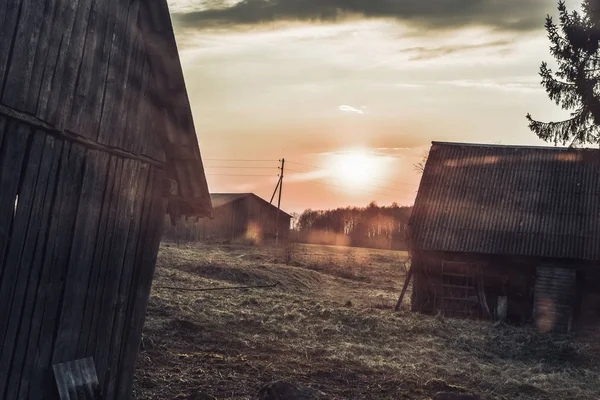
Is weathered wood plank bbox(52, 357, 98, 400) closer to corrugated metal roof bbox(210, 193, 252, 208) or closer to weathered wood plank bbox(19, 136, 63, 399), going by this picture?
weathered wood plank bbox(19, 136, 63, 399)

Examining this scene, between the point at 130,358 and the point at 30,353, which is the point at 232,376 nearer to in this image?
the point at 130,358

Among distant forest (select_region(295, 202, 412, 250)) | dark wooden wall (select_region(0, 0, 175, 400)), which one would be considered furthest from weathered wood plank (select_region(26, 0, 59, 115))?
distant forest (select_region(295, 202, 412, 250))

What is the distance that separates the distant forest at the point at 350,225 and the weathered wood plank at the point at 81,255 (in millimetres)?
76685

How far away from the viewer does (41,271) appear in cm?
553

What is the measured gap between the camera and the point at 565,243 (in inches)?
787

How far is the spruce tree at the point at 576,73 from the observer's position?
17.9 meters

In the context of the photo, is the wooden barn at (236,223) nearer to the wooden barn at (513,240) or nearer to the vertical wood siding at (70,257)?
the wooden barn at (513,240)

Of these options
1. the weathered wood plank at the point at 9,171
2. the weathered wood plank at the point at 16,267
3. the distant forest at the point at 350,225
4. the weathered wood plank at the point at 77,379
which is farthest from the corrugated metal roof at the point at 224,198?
the weathered wood plank at the point at 9,171

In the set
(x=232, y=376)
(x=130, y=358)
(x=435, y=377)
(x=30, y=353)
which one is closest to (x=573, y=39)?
(x=435, y=377)

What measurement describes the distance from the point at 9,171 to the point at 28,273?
0.96m

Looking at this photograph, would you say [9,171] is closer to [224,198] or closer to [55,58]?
[55,58]

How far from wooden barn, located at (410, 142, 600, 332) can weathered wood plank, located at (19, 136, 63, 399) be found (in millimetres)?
16595

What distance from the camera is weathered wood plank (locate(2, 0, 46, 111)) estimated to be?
4.91m

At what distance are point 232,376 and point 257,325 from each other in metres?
5.51
